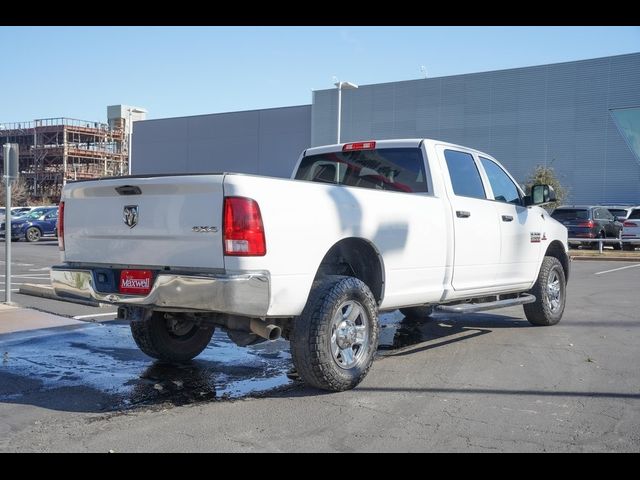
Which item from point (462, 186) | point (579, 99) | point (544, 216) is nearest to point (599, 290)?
point (544, 216)

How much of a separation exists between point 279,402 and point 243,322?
661mm

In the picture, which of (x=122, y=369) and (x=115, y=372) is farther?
(x=122, y=369)

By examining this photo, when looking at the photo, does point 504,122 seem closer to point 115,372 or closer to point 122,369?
point 122,369

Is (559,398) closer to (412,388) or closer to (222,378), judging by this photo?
(412,388)

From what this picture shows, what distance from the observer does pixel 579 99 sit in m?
37.1

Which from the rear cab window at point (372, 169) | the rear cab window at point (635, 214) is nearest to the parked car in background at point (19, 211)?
the rear cab window at point (635, 214)

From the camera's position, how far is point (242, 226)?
4637mm

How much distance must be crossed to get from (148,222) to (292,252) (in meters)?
1.13

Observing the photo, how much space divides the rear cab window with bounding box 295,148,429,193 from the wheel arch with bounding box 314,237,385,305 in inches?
46.7

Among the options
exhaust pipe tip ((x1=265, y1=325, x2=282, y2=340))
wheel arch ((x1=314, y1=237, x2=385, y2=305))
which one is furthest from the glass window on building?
exhaust pipe tip ((x1=265, y1=325, x2=282, y2=340))

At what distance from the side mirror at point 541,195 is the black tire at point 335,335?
3.52 metres

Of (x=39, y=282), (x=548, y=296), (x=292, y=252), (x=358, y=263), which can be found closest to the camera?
(x=292, y=252)

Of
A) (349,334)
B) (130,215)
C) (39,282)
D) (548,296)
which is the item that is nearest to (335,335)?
(349,334)

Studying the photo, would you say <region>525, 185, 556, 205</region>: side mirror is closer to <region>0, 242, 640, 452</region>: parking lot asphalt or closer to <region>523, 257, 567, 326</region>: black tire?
<region>523, 257, 567, 326</region>: black tire
